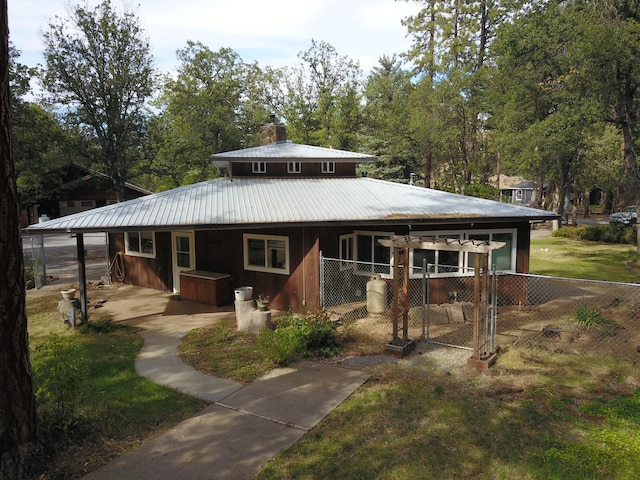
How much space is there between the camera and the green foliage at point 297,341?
787cm

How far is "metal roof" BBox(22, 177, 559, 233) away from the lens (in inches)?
411

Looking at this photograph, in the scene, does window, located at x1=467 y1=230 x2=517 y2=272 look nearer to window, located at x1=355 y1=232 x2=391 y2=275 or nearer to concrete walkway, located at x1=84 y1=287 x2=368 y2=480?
window, located at x1=355 y1=232 x2=391 y2=275

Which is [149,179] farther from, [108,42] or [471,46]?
[471,46]

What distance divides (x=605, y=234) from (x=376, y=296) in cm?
2258

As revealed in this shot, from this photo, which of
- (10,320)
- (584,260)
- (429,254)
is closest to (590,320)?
(429,254)

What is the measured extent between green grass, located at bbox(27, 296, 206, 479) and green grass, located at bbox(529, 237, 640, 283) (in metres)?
16.0

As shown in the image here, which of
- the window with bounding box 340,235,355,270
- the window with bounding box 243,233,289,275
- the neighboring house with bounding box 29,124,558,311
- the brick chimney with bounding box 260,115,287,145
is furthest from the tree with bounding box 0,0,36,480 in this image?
the brick chimney with bounding box 260,115,287,145

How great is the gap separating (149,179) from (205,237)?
178 feet

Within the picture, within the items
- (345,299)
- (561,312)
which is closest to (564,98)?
(561,312)

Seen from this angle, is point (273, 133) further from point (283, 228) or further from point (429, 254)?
point (429, 254)

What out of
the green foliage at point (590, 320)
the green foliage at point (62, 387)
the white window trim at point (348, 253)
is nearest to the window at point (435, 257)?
the white window trim at point (348, 253)

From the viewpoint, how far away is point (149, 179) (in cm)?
6206

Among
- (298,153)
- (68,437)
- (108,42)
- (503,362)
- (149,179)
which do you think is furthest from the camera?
(149,179)

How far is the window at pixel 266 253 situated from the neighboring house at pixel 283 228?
0.09 feet
